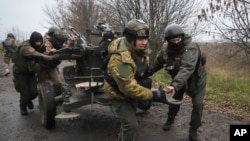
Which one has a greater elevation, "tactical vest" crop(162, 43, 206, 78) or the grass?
"tactical vest" crop(162, 43, 206, 78)

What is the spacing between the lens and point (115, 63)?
440 cm

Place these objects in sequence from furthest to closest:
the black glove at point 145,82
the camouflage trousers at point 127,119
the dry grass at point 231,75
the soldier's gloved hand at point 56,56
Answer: the dry grass at point 231,75, the soldier's gloved hand at point 56,56, the black glove at point 145,82, the camouflage trousers at point 127,119

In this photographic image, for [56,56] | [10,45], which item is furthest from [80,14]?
[56,56]

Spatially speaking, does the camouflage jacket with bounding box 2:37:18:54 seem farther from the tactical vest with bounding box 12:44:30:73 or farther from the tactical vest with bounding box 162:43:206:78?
the tactical vest with bounding box 162:43:206:78

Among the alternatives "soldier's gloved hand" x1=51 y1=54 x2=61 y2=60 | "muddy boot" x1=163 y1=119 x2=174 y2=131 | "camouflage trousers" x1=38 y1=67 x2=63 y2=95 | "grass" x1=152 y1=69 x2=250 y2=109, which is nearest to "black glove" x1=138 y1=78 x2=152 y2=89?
"muddy boot" x1=163 y1=119 x2=174 y2=131

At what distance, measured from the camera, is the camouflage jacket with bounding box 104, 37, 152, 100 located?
4.34 m

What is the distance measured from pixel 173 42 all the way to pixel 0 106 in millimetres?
5286

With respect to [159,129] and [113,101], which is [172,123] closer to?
[159,129]

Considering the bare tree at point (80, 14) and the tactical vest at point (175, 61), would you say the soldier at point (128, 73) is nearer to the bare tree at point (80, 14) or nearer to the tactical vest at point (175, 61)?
the tactical vest at point (175, 61)

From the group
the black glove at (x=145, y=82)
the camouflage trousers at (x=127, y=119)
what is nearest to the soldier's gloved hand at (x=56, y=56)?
the black glove at (x=145, y=82)

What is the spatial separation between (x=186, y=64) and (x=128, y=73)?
1.16 meters

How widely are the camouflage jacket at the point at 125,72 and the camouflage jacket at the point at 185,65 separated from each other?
2.34 feet

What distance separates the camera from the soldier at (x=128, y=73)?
4.36 m

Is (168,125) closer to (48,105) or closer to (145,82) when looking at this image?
(145,82)
